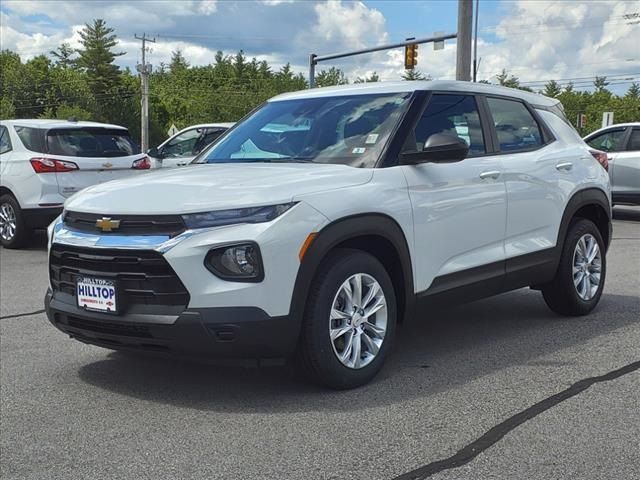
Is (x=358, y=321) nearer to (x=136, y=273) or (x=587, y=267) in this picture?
(x=136, y=273)

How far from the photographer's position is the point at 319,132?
205 inches

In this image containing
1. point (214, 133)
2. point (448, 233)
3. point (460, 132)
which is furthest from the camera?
point (214, 133)

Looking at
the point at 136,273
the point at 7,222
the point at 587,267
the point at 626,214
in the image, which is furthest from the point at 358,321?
the point at 626,214

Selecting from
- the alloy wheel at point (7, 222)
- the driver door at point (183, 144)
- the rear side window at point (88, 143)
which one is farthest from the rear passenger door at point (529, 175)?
the driver door at point (183, 144)

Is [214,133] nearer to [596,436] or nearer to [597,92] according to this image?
[596,436]

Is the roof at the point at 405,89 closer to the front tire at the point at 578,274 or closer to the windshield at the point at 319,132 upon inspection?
the windshield at the point at 319,132

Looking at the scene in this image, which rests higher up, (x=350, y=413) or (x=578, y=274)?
(x=578, y=274)

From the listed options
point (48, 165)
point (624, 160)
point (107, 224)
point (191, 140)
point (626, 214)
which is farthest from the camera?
point (626, 214)

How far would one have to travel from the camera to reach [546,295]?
638 centimetres

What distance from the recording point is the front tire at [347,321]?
14.0 ft

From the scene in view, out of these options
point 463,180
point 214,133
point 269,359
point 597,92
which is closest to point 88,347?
point 269,359

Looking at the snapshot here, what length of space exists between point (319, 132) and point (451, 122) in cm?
91

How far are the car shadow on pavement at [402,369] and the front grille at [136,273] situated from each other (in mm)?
658

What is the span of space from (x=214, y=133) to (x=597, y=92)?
102871 millimetres
